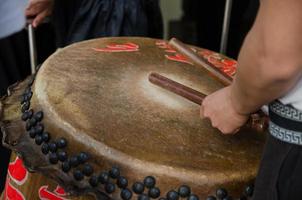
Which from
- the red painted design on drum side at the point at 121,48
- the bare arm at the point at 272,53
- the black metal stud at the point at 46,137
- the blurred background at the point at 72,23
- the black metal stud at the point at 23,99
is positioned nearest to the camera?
the bare arm at the point at 272,53

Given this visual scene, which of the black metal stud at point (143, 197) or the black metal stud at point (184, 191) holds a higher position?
the black metal stud at point (184, 191)

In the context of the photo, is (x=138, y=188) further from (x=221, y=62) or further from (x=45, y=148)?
(x=221, y=62)

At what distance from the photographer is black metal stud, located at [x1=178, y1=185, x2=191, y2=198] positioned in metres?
0.85

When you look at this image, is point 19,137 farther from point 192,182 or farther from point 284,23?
point 284,23

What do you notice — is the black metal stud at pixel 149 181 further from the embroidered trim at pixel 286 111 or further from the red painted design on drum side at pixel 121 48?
the red painted design on drum side at pixel 121 48

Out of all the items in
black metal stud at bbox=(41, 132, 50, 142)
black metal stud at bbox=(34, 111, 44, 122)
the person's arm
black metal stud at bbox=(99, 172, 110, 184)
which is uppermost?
the person's arm

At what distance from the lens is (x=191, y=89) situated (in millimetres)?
1037

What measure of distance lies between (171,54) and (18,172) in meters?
0.48

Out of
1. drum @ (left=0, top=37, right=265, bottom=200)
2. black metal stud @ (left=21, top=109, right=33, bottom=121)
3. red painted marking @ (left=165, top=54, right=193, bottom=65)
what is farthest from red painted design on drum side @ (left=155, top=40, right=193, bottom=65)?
black metal stud @ (left=21, top=109, right=33, bottom=121)

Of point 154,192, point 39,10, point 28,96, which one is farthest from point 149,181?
point 39,10

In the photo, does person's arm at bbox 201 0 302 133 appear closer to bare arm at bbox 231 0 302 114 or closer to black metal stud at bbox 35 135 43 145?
bare arm at bbox 231 0 302 114

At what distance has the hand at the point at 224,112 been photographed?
827mm

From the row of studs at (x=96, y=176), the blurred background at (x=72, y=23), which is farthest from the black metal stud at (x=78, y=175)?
the blurred background at (x=72, y=23)

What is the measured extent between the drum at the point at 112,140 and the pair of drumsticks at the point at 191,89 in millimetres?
23
